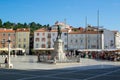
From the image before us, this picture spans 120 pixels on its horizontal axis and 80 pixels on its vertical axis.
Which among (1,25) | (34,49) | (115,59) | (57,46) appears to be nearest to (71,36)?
(34,49)

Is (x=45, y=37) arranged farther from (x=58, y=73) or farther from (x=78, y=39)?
(x=58, y=73)

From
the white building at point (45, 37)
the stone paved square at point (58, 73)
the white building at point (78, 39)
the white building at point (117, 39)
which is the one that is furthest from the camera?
the white building at point (117, 39)

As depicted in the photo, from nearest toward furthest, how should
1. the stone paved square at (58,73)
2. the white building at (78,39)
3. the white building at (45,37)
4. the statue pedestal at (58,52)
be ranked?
the stone paved square at (58,73) → the statue pedestal at (58,52) → the white building at (78,39) → the white building at (45,37)

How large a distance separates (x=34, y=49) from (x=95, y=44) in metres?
20.4

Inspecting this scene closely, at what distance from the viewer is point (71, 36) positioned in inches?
4515

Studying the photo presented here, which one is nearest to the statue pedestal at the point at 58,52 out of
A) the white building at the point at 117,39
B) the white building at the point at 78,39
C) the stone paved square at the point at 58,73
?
the stone paved square at the point at 58,73

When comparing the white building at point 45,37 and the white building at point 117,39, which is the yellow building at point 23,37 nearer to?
the white building at point 45,37

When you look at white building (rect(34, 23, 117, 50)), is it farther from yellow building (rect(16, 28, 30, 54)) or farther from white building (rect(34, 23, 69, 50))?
yellow building (rect(16, 28, 30, 54))

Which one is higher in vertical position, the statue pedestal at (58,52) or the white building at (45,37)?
the white building at (45,37)

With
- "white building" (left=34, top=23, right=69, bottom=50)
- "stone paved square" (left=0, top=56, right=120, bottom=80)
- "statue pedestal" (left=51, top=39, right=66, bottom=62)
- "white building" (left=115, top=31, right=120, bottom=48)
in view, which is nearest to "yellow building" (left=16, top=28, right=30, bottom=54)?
"white building" (left=34, top=23, right=69, bottom=50)

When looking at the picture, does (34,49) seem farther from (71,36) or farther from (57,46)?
(57,46)

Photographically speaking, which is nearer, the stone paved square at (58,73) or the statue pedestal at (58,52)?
the stone paved square at (58,73)

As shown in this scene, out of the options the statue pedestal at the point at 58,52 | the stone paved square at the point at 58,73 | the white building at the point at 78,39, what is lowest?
the stone paved square at the point at 58,73

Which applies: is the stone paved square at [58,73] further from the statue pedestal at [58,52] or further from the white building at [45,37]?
the white building at [45,37]
